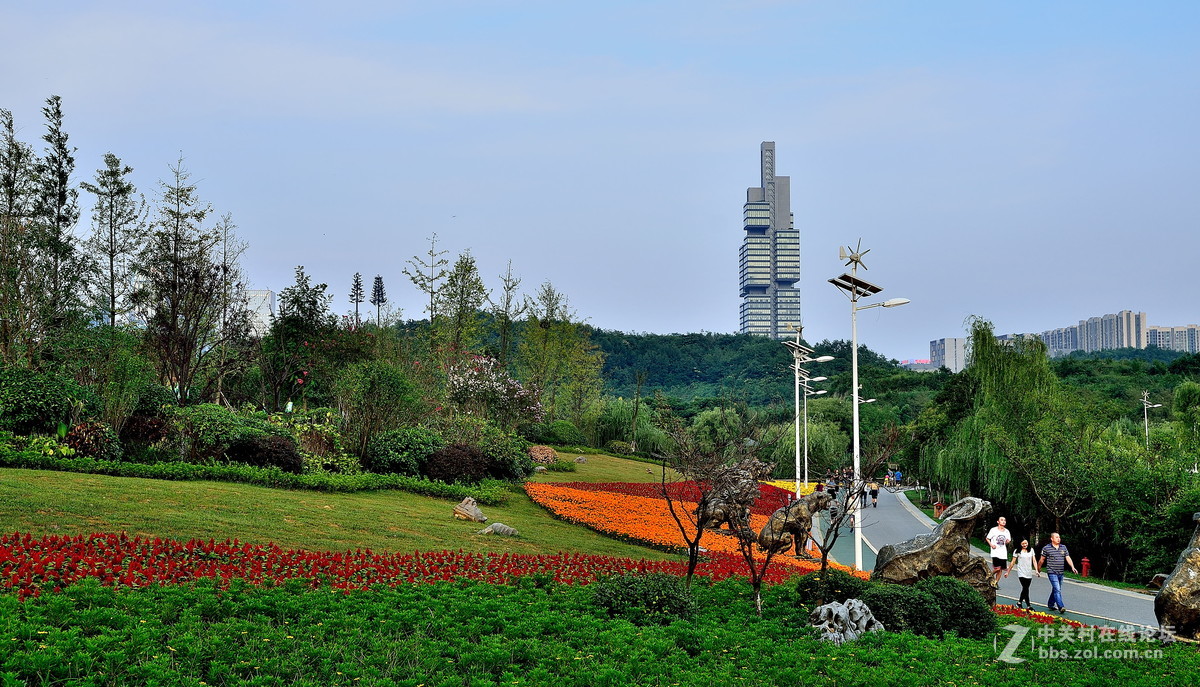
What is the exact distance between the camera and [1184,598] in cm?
883

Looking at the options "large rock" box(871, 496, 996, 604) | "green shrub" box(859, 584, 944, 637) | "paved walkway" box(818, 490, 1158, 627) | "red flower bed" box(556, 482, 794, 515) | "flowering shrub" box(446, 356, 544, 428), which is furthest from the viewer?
"flowering shrub" box(446, 356, 544, 428)

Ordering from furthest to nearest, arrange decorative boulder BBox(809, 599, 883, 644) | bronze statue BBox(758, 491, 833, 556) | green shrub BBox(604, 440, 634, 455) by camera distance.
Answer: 1. green shrub BBox(604, 440, 634, 455)
2. bronze statue BBox(758, 491, 833, 556)
3. decorative boulder BBox(809, 599, 883, 644)

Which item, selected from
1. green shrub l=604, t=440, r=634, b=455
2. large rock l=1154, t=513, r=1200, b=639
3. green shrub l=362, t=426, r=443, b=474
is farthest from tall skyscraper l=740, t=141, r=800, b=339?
large rock l=1154, t=513, r=1200, b=639

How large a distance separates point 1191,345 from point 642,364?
92.6m

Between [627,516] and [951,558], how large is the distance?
8135 mm

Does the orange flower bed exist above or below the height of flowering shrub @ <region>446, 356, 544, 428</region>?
below

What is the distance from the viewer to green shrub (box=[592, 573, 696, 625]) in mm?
7988

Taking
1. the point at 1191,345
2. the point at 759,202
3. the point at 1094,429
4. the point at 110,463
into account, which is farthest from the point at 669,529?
the point at 759,202

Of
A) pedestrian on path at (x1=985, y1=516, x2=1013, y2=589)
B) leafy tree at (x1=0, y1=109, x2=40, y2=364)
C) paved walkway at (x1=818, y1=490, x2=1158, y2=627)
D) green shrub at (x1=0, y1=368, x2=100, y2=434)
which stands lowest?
paved walkway at (x1=818, y1=490, x2=1158, y2=627)

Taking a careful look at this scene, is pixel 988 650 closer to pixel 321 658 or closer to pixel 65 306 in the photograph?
pixel 321 658

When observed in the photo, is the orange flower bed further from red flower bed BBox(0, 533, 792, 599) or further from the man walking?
red flower bed BBox(0, 533, 792, 599)

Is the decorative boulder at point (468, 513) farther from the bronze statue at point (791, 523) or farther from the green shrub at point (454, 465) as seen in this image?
the bronze statue at point (791, 523)

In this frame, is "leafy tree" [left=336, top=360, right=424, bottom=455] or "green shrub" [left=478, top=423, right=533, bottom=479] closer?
"leafy tree" [left=336, top=360, right=424, bottom=455]

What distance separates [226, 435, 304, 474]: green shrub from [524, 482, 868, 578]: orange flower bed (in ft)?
18.7
